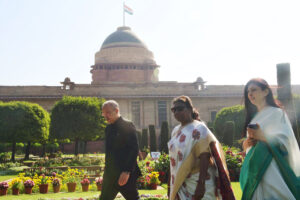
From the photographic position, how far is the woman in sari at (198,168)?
3246 mm

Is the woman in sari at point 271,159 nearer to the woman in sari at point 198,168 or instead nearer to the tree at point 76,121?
the woman in sari at point 198,168

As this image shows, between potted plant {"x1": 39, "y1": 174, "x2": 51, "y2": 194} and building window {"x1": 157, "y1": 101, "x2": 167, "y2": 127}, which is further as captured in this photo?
building window {"x1": 157, "y1": 101, "x2": 167, "y2": 127}

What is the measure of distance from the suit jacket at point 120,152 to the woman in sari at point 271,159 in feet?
4.76

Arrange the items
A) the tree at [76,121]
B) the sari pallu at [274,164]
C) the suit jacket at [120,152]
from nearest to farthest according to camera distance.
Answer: the sari pallu at [274,164], the suit jacket at [120,152], the tree at [76,121]

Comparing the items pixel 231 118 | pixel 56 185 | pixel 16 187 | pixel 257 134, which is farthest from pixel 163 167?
pixel 231 118

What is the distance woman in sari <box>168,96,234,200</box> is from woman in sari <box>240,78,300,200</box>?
0.26 m

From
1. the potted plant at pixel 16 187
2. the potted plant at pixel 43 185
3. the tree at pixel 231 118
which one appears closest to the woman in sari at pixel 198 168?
the potted plant at pixel 43 185

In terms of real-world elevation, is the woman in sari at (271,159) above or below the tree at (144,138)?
above

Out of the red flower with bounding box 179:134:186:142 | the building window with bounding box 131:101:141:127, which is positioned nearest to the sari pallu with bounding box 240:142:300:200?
the red flower with bounding box 179:134:186:142

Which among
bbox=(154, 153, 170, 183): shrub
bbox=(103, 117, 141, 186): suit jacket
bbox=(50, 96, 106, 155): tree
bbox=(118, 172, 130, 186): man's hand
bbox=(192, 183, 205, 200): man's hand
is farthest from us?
bbox=(50, 96, 106, 155): tree

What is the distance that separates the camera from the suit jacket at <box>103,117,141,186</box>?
4.15 meters

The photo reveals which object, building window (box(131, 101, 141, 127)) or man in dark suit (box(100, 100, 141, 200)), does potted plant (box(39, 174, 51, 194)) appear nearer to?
man in dark suit (box(100, 100, 141, 200))

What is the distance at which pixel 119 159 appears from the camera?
13.7ft

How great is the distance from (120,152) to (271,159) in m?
1.90
